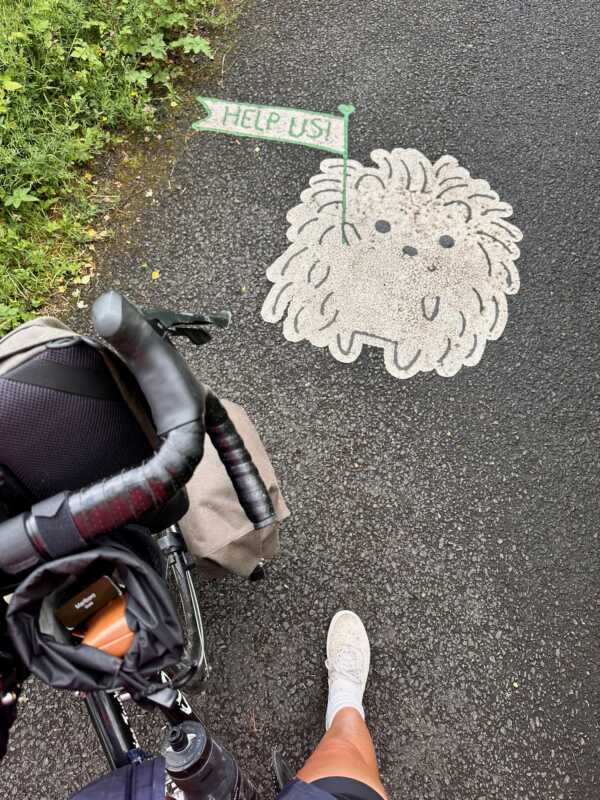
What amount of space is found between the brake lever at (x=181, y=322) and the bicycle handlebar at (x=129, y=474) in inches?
7.5

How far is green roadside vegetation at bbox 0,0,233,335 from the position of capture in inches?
118

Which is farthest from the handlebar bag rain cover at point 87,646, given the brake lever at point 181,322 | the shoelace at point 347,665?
the shoelace at point 347,665

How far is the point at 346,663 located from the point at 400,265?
1919mm

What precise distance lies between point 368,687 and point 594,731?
87 centimetres

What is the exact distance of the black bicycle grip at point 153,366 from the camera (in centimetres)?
105

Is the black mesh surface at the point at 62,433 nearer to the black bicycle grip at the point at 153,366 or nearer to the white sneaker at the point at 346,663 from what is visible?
the black bicycle grip at the point at 153,366

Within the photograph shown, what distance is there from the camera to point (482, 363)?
9.40 feet

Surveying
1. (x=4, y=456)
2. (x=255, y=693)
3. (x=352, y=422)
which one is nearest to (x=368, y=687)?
(x=255, y=693)

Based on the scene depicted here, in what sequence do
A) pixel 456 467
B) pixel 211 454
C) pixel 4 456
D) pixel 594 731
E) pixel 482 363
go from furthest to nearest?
Result: pixel 482 363 < pixel 456 467 < pixel 594 731 < pixel 211 454 < pixel 4 456

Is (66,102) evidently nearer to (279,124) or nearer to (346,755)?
(279,124)

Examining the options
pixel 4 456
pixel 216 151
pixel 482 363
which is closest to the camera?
pixel 4 456

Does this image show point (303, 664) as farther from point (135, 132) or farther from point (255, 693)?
point (135, 132)

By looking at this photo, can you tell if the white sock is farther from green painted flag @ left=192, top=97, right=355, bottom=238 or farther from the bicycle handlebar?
green painted flag @ left=192, top=97, right=355, bottom=238

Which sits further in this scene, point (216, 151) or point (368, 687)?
point (216, 151)
